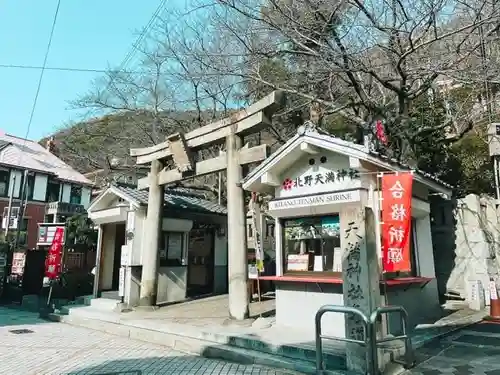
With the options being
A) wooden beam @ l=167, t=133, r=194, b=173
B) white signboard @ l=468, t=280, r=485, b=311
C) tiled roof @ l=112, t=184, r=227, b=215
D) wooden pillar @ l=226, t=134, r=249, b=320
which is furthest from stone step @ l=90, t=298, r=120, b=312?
white signboard @ l=468, t=280, r=485, b=311

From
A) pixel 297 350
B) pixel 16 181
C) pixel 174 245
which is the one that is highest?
pixel 16 181

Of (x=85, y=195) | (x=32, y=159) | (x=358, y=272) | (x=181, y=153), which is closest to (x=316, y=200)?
(x=358, y=272)

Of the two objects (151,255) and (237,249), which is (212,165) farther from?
(151,255)

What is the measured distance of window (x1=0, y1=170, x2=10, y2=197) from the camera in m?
32.7

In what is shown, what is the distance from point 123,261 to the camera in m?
13.4

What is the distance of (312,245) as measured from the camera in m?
9.09

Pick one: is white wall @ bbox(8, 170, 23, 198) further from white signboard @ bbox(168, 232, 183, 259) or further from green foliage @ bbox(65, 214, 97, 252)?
white signboard @ bbox(168, 232, 183, 259)

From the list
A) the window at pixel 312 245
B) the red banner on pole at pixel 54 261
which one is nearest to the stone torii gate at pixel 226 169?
the window at pixel 312 245

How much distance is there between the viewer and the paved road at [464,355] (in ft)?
20.1

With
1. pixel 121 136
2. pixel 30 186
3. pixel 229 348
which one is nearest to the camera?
pixel 229 348

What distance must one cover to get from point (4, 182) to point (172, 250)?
1029 inches

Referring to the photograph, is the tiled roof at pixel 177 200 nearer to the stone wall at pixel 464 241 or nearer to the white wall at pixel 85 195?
the stone wall at pixel 464 241

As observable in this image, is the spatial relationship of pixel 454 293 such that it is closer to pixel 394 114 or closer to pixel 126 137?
pixel 394 114

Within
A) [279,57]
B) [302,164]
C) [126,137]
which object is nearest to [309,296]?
[302,164]
